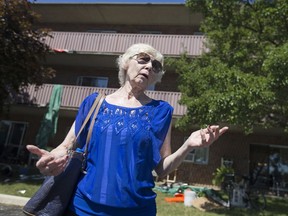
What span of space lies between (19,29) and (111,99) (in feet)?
38.2

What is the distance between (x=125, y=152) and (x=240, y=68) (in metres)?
9.17

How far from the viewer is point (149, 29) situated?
64.2 ft

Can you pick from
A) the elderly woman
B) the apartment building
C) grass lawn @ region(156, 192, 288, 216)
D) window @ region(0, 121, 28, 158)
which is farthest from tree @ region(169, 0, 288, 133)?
window @ region(0, 121, 28, 158)

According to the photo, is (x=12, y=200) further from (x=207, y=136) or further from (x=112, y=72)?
(x=112, y=72)

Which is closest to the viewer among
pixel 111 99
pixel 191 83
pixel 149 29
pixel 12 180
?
pixel 111 99

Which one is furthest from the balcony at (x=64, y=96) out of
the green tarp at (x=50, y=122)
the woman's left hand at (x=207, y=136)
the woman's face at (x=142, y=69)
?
the woman's left hand at (x=207, y=136)

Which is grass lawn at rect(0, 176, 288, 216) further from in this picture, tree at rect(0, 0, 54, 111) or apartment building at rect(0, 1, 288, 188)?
apartment building at rect(0, 1, 288, 188)

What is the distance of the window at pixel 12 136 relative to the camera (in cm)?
1877

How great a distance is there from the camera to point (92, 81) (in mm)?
18984

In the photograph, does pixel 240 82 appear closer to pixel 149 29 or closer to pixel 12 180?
pixel 12 180

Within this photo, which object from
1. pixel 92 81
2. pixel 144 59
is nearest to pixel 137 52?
pixel 144 59

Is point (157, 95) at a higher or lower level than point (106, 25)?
lower

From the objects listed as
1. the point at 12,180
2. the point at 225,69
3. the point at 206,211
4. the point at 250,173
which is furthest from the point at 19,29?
the point at 250,173

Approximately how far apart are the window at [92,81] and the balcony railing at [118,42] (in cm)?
205
